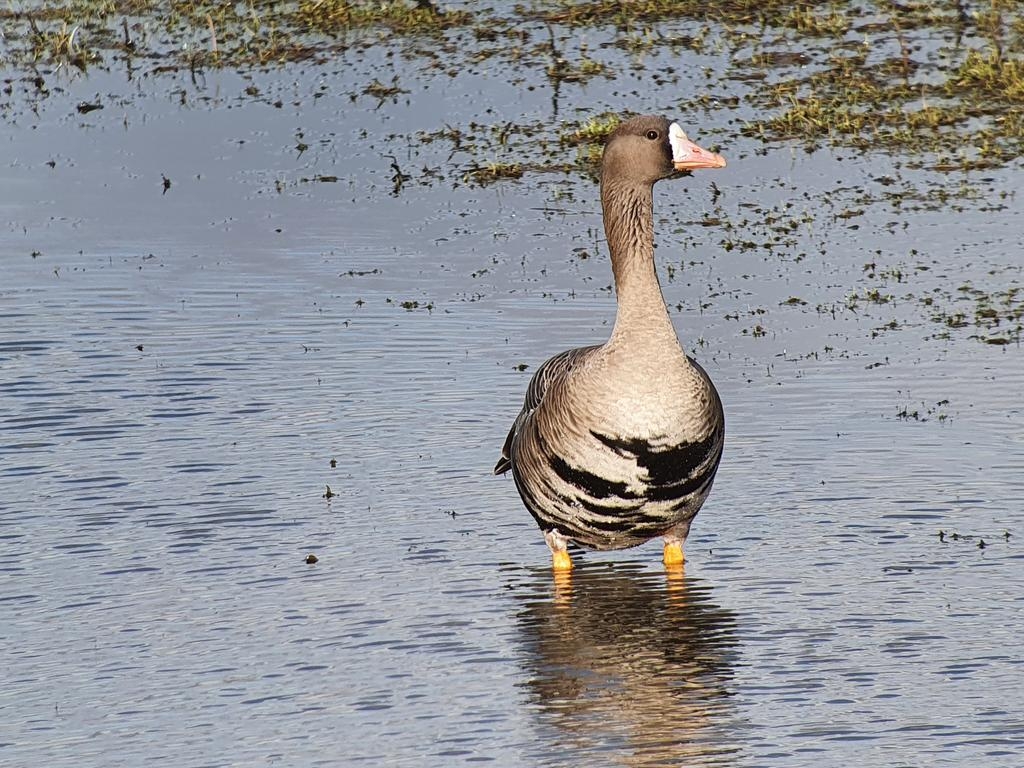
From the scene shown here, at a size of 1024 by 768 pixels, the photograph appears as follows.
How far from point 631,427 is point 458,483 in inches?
96.7

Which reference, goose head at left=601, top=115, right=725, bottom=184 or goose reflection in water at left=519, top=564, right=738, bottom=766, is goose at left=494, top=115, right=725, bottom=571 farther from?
goose reflection in water at left=519, top=564, right=738, bottom=766

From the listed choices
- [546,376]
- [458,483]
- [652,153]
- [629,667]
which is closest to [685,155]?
[652,153]

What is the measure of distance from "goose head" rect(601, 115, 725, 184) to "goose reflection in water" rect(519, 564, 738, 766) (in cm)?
203

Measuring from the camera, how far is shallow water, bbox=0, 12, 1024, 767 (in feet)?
25.2

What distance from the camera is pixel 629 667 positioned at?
830cm

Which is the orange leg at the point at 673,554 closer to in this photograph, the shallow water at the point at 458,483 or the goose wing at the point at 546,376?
the shallow water at the point at 458,483

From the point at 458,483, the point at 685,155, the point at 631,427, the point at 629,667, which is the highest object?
the point at 685,155

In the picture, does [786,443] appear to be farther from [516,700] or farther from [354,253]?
[354,253]

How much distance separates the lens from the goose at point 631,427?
339 inches

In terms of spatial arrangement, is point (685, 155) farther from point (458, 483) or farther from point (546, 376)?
point (458, 483)

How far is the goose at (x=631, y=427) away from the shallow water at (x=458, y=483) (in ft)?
1.47

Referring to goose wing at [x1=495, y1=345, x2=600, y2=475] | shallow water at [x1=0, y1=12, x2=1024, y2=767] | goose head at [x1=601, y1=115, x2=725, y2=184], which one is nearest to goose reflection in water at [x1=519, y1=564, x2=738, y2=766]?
shallow water at [x1=0, y1=12, x2=1024, y2=767]

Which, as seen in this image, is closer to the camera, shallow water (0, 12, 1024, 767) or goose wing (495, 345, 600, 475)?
shallow water (0, 12, 1024, 767)

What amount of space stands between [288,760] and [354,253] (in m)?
9.76
